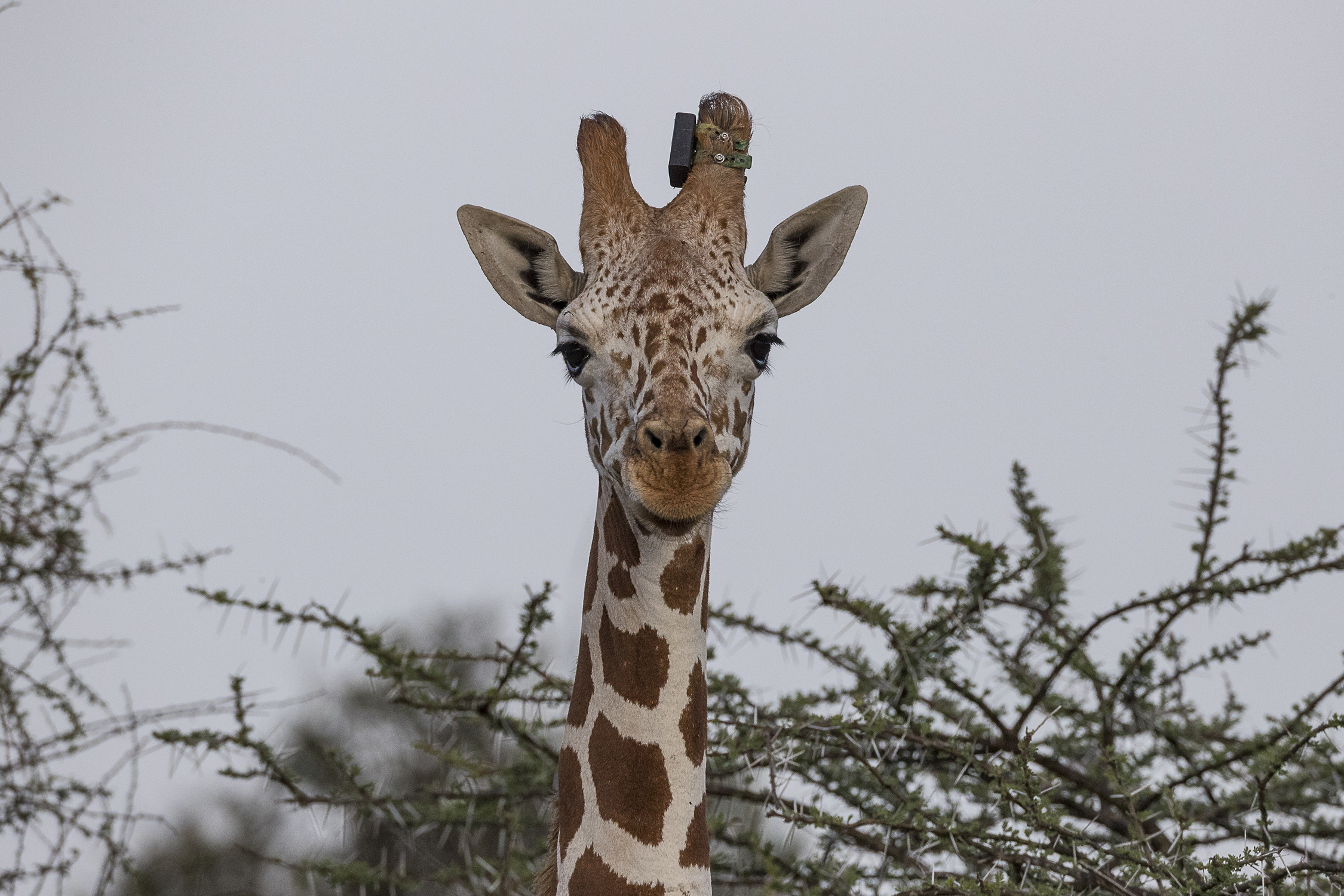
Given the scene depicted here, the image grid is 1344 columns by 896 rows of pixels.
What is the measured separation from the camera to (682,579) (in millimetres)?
3859

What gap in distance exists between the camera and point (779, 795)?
422 cm

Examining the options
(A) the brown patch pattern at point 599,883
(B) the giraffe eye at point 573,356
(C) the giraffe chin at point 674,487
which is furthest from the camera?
(B) the giraffe eye at point 573,356

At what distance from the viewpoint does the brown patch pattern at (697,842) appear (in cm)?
359

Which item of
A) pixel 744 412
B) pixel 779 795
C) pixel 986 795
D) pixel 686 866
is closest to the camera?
pixel 686 866

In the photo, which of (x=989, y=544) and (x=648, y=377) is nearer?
(x=648, y=377)

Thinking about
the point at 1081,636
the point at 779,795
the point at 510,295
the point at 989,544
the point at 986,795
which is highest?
the point at 510,295

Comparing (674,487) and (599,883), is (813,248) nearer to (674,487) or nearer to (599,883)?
(674,487)

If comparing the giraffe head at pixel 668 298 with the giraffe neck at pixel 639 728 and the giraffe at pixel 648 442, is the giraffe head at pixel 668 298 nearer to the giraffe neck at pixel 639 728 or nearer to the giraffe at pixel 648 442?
the giraffe at pixel 648 442

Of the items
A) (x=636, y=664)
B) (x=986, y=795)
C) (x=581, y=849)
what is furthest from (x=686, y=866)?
(x=986, y=795)

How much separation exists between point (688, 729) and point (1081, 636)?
2.01 meters

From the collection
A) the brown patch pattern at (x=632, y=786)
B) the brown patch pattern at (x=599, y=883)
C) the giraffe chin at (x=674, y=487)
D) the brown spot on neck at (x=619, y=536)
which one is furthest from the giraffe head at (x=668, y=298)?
the brown patch pattern at (x=599, y=883)

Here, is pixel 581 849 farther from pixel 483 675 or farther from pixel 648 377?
pixel 483 675

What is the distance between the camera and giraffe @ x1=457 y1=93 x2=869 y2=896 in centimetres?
354

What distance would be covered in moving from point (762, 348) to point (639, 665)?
3.55ft
